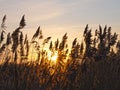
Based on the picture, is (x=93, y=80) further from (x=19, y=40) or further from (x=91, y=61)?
(x=19, y=40)

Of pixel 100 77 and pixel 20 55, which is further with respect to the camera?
pixel 20 55

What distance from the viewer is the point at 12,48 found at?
7258mm

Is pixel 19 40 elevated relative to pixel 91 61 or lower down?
elevated

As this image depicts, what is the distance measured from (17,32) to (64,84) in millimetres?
1455

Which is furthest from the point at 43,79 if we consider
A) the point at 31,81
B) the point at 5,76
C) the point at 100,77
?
the point at 100,77

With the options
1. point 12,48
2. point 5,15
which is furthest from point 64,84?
point 5,15

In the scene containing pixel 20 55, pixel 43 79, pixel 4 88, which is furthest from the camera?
pixel 20 55

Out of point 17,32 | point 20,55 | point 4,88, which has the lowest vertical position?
point 4,88

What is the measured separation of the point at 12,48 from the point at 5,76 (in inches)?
32.3

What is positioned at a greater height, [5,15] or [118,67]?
[5,15]

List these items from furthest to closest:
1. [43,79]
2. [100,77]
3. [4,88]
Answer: [100,77] < [43,79] < [4,88]

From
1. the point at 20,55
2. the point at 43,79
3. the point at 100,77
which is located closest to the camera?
the point at 43,79

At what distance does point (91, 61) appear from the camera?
802cm

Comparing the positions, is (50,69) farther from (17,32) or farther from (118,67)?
(118,67)
